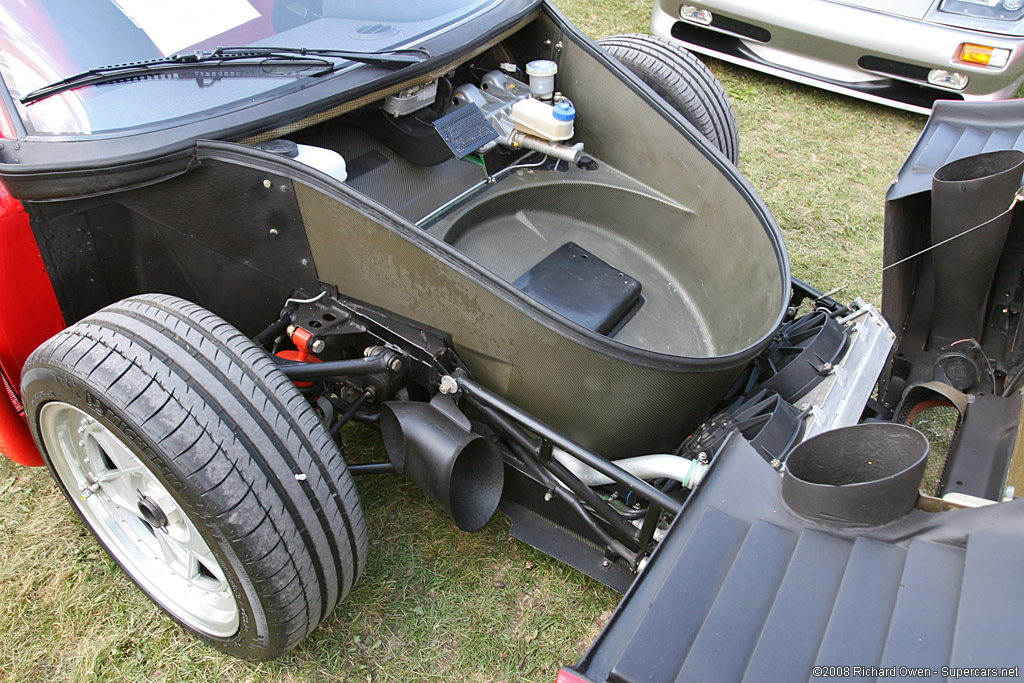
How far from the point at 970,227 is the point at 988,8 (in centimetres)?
325

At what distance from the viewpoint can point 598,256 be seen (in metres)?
2.66

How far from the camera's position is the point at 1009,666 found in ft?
3.32

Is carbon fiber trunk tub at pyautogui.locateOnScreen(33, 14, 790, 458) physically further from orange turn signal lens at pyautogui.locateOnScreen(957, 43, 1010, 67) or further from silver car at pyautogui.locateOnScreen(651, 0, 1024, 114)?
orange turn signal lens at pyautogui.locateOnScreen(957, 43, 1010, 67)

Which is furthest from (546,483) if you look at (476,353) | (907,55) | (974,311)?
(907,55)

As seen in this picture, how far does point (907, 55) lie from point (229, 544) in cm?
480

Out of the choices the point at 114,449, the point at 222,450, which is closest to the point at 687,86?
the point at 222,450

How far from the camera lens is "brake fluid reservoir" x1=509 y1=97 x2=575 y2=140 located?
2.64 m

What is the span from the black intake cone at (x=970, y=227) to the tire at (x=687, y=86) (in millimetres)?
1052

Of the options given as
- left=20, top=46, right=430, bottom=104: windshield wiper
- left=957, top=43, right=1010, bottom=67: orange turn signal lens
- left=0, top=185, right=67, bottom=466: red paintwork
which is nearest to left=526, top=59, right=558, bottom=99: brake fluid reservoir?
left=20, top=46, right=430, bottom=104: windshield wiper

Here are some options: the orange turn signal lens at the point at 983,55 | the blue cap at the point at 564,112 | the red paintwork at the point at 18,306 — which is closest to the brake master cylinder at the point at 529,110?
the blue cap at the point at 564,112

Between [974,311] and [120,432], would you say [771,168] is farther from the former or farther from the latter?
[120,432]

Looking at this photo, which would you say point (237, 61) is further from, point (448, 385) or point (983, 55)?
point (983, 55)

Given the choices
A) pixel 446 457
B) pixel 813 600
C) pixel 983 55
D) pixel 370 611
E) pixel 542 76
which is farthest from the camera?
pixel 983 55

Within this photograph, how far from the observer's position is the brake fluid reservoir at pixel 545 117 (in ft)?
8.67
